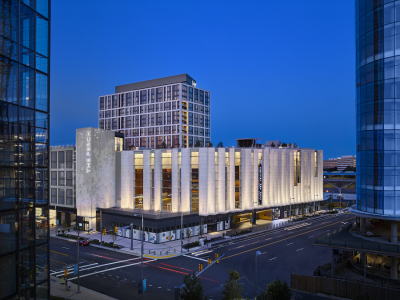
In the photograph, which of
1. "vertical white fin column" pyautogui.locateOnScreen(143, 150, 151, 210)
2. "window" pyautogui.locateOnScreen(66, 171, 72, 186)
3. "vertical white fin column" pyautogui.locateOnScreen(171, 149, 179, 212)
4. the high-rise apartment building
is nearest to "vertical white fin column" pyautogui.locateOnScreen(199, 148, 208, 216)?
"vertical white fin column" pyautogui.locateOnScreen(171, 149, 179, 212)

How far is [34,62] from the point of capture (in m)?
18.7

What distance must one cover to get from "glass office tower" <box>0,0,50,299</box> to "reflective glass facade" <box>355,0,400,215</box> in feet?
120

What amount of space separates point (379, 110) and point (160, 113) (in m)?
108

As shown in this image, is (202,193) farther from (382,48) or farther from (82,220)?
(382,48)

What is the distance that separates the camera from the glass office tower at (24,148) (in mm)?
16078

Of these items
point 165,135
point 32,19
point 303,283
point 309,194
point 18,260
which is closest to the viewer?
point 18,260

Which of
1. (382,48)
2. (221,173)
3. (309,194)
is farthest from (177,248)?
(309,194)

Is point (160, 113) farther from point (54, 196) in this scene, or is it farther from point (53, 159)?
point (54, 196)

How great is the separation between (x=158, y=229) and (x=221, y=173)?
19355 mm

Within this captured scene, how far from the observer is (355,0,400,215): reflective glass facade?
35.4m

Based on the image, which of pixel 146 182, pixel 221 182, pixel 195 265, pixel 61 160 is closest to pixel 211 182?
pixel 221 182

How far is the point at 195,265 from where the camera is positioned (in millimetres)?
43656

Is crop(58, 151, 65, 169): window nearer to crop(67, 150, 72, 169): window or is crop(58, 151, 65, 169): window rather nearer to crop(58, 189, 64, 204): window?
crop(67, 150, 72, 169): window

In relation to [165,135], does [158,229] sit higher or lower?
lower
